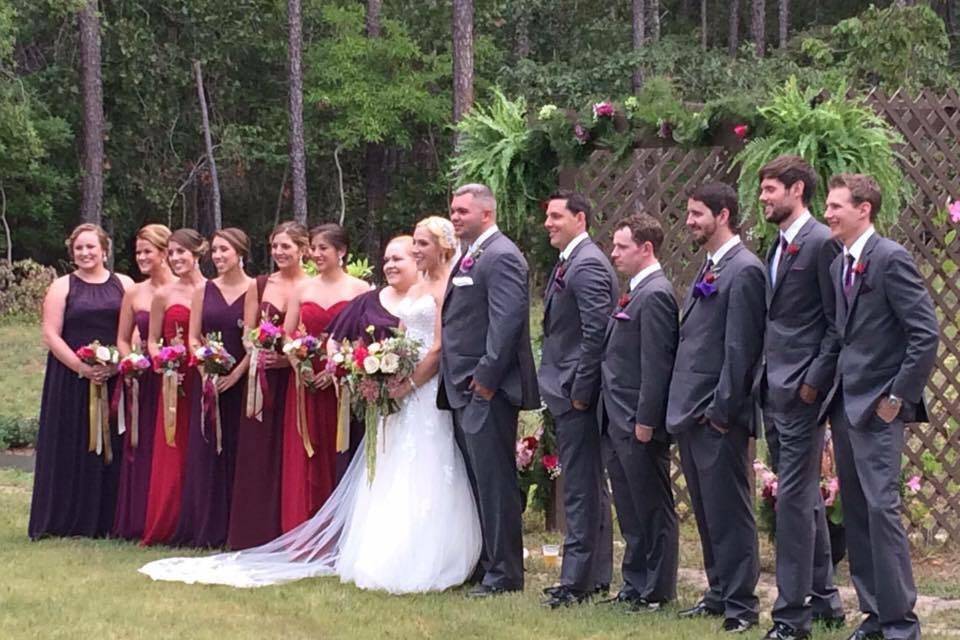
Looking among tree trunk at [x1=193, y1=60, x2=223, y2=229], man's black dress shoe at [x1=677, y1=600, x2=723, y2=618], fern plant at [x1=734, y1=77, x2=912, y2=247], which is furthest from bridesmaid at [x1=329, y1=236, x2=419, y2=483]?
tree trunk at [x1=193, y1=60, x2=223, y2=229]

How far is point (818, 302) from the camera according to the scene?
6.05 m

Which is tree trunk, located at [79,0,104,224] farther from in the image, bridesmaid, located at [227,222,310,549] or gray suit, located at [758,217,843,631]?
gray suit, located at [758,217,843,631]

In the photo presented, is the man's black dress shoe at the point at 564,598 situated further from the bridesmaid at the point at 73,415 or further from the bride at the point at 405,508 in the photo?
the bridesmaid at the point at 73,415

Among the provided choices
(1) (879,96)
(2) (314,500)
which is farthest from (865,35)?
(2) (314,500)

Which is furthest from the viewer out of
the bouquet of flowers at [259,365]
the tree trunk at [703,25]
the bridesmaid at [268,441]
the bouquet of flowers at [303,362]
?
the tree trunk at [703,25]

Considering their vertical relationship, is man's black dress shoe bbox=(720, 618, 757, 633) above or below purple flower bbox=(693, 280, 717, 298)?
below

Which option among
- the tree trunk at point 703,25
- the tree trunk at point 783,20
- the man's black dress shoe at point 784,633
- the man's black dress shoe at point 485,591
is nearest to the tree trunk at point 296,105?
the tree trunk at point 703,25

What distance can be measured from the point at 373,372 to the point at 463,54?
2185cm

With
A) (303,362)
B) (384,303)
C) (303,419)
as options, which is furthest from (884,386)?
(303,419)

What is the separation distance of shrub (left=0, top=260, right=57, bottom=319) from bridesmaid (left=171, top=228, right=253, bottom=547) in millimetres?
19415

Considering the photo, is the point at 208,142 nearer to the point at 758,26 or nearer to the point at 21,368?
the point at 21,368

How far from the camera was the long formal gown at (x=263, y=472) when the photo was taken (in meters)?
8.62

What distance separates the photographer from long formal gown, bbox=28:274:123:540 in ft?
30.3

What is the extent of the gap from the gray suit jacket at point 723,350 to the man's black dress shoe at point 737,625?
84cm
